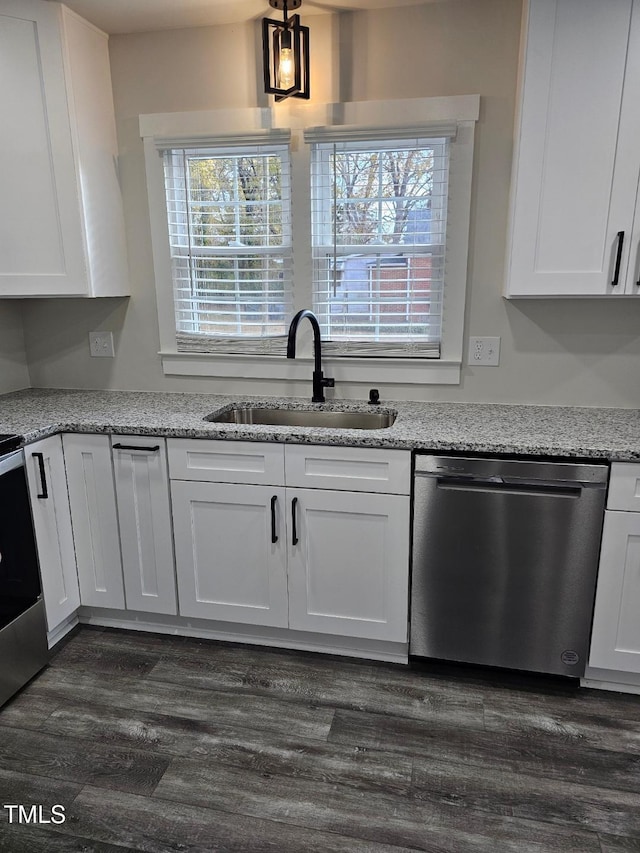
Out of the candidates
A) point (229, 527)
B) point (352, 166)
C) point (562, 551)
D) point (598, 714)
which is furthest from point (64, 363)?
point (598, 714)

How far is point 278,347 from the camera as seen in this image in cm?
266

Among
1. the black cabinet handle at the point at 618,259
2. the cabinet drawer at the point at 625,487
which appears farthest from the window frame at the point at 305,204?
the cabinet drawer at the point at 625,487

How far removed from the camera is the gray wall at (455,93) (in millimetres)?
2234

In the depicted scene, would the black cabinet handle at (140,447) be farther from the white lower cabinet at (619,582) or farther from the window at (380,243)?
the white lower cabinet at (619,582)

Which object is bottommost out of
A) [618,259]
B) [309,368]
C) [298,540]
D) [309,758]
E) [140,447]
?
[309,758]

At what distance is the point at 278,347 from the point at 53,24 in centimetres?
149

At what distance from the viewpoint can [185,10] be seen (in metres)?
2.25

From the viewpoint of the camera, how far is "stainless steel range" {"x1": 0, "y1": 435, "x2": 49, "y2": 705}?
1972 mm

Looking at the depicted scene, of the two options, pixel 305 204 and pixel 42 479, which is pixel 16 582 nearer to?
pixel 42 479

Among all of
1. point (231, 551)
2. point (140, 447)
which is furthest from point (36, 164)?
point (231, 551)

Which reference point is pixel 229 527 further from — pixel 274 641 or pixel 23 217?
pixel 23 217

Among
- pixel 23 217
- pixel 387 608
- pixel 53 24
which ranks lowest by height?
pixel 387 608

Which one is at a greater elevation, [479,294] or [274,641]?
[479,294]

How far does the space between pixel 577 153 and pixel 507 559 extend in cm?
141
